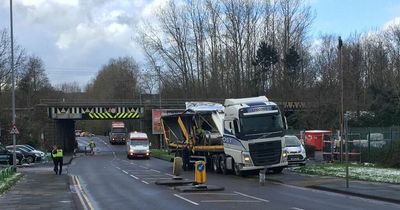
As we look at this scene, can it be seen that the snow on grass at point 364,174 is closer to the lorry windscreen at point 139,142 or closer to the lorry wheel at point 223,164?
the lorry wheel at point 223,164

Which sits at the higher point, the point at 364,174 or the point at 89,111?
the point at 89,111

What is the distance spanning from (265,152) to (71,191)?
10.6 meters

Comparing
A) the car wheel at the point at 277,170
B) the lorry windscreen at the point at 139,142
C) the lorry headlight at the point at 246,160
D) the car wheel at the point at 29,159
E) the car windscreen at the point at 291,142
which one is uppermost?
the car windscreen at the point at 291,142

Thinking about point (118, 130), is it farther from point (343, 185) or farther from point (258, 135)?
point (343, 185)

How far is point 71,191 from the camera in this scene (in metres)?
23.8

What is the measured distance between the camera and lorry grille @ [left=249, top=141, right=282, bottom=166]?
30016 mm

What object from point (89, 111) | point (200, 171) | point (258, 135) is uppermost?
point (89, 111)

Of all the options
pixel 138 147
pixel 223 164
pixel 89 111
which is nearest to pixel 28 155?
pixel 138 147

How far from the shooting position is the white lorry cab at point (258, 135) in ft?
98.5

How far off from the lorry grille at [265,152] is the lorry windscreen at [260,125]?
502 mm

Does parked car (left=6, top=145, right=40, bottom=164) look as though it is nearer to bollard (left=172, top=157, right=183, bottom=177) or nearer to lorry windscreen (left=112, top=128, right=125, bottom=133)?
bollard (left=172, top=157, right=183, bottom=177)

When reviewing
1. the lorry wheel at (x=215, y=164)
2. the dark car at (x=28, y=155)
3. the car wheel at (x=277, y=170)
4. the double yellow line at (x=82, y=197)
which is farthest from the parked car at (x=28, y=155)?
the car wheel at (x=277, y=170)

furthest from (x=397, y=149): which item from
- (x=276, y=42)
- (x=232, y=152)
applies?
(x=276, y=42)

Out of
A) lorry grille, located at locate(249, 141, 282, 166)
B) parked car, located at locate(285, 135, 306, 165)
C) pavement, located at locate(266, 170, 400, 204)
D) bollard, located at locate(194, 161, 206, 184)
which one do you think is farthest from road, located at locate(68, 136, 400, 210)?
parked car, located at locate(285, 135, 306, 165)
